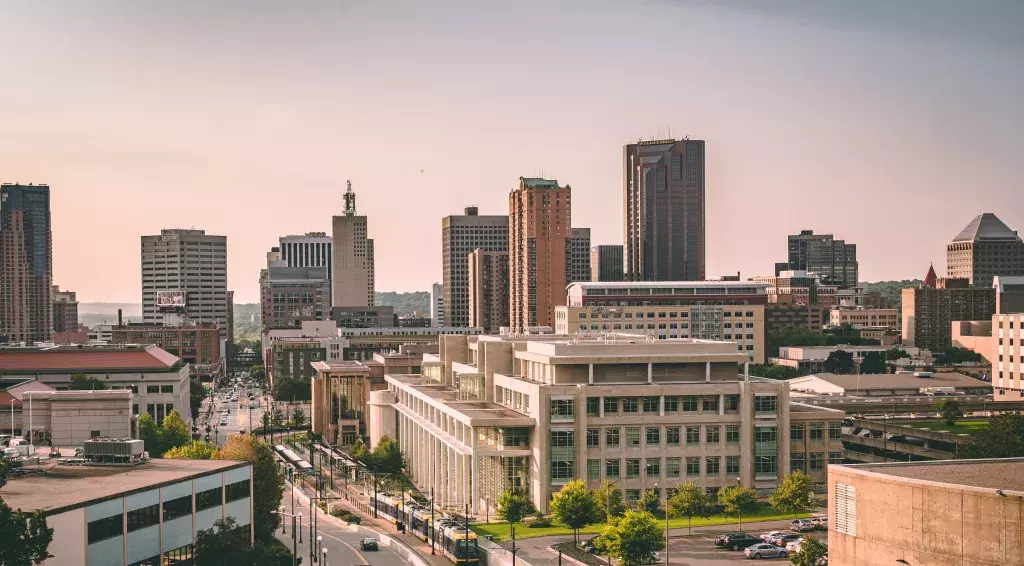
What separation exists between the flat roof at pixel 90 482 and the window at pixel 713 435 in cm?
3786

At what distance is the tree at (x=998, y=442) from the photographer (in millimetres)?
98062

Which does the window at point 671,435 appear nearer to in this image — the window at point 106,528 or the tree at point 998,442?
the tree at point 998,442

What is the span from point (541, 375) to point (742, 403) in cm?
1744

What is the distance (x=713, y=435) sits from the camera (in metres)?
98.5

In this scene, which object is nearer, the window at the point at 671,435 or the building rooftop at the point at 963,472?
the building rooftop at the point at 963,472

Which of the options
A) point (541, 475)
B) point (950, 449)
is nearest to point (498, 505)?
point (541, 475)

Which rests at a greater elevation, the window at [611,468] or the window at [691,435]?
the window at [691,435]

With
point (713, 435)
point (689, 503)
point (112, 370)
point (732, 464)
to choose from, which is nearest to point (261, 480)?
point (689, 503)

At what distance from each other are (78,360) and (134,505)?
322 ft

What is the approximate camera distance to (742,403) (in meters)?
98.5

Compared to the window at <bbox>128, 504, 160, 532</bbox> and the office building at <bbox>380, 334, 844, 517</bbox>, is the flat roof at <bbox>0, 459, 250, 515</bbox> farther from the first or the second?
the office building at <bbox>380, 334, 844, 517</bbox>

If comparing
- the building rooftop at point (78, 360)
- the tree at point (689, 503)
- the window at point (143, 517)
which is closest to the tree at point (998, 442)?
the tree at point (689, 503)

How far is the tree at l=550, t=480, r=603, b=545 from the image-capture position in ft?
274

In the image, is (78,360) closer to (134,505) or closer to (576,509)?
(134,505)
